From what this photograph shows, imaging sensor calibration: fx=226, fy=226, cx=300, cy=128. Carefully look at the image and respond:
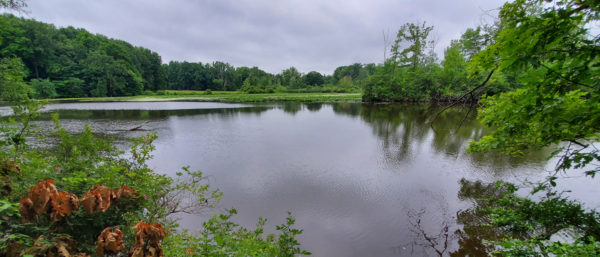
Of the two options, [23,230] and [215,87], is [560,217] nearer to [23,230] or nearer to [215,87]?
[23,230]

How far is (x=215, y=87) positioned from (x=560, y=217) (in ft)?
356

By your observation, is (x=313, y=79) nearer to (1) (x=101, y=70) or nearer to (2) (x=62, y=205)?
(1) (x=101, y=70)

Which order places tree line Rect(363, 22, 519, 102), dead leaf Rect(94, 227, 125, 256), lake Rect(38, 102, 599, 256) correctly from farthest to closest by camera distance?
tree line Rect(363, 22, 519, 102) → lake Rect(38, 102, 599, 256) → dead leaf Rect(94, 227, 125, 256)

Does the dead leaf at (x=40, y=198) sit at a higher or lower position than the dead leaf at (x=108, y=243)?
higher

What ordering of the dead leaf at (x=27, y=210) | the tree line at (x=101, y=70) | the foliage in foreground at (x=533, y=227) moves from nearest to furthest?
1. the dead leaf at (x=27, y=210)
2. the foliage in foreground at (x=533, y=227)
3. the tree line at (x=101, y=70)

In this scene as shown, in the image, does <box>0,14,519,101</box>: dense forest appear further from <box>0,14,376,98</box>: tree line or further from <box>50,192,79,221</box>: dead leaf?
<box>50,192,79,221</box>: dead leaf

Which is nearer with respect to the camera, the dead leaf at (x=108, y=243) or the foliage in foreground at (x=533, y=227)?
the dead leaf at (x=108, y=243)

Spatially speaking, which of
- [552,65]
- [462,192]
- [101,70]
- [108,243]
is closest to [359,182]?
[462,192]

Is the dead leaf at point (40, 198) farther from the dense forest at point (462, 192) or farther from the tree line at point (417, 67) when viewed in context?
the tree line at point (417, 67)

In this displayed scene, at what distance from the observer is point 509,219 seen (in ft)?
14.7

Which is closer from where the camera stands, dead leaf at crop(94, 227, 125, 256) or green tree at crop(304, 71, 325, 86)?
dead leaf at crop(94, 227, 125, 256)

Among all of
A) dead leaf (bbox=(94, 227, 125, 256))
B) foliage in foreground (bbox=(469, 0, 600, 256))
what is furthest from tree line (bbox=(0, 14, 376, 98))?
foliage in foreground (bbox=(469, 0, 600, 256))

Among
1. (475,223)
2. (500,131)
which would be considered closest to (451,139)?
(475,223)

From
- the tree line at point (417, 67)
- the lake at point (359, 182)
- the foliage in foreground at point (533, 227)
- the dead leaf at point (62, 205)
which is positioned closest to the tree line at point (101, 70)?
the tree line at point (417, 67)
